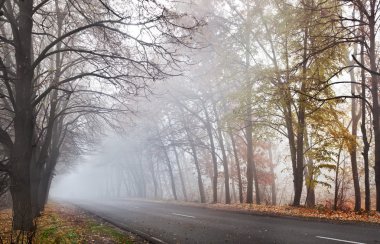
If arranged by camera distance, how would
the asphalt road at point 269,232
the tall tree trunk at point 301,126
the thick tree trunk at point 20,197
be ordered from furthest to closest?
the tall tree trunk at point 301,126 → the thick tree trunk at point 20,197 → the asphalt road at point 269,232

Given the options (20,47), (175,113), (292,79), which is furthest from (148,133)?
(20,47)

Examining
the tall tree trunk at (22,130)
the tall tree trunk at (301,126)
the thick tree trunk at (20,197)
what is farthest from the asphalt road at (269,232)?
the tall tree trunk at (301,126)

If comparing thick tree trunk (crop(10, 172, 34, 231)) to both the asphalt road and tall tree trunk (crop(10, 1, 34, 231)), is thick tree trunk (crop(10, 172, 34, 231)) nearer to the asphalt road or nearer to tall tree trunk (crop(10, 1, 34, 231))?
tall tree trunk (crop(10, 1, 34, 231))

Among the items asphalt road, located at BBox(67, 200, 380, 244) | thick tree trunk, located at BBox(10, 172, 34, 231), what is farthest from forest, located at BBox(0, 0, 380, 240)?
asphalt road, located at BBox(67, 200, 380, 244)

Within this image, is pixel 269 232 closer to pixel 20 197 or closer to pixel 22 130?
pixel 20 197

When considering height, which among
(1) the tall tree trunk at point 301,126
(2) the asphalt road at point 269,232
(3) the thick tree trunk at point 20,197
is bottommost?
(2) the asphalt road at point 269,232

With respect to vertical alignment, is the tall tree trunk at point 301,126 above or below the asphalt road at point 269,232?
above

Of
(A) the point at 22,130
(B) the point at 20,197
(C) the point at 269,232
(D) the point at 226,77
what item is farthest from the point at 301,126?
(B) the point at 20,197

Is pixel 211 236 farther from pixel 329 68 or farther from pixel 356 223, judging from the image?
pixel 329 68

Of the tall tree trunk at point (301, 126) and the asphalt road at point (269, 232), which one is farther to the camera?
the tall tree trunk at point (301, 126)

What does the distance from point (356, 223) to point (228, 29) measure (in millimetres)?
13458

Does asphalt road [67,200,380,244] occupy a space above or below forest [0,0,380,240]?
below

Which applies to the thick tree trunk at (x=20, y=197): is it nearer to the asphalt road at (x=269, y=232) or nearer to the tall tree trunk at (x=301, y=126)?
the asphalt road at (x=269, y=232)

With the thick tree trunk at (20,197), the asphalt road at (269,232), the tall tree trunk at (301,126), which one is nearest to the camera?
the asphalt road at (269,232)
